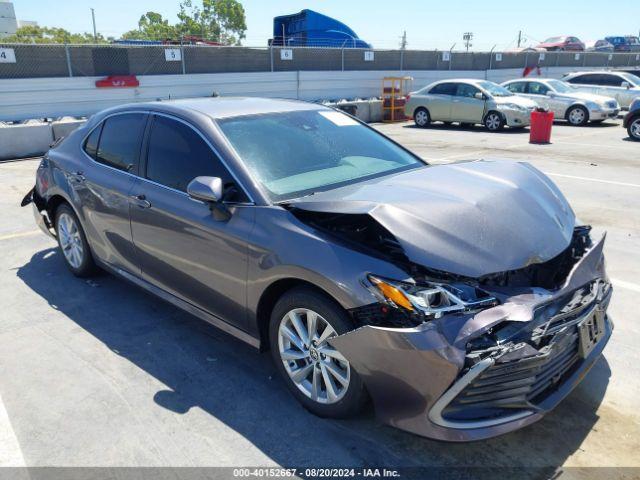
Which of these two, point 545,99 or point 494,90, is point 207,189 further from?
point 545,99

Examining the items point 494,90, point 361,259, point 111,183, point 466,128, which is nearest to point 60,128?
point 111,183

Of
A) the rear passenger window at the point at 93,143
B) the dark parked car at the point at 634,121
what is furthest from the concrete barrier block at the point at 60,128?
the dark parked car at the point at 634,121

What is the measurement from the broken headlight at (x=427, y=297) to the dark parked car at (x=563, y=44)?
138 ft

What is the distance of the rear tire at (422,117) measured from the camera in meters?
17.5

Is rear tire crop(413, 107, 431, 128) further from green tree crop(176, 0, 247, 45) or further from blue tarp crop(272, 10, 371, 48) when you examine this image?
green tree crop(176, 0, 247, 45)

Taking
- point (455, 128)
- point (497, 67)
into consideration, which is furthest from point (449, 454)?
point (497, 67)

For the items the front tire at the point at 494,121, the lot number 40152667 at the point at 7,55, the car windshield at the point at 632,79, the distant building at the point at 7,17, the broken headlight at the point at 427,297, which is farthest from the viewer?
the distant building at the point at 7,17

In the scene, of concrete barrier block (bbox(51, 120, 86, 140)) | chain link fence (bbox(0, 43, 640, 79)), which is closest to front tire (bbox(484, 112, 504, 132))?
chain link fence (bbox(0, 43, 640, 79))

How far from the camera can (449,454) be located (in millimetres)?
2766

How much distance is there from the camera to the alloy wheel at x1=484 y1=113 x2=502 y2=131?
52.0 ft

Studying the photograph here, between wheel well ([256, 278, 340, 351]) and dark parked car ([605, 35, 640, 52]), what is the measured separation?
164 feet

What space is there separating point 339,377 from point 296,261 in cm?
67

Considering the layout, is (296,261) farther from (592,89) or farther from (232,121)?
(592,89)

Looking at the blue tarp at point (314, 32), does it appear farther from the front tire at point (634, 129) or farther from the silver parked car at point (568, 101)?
the front tire at point (634, 129)
